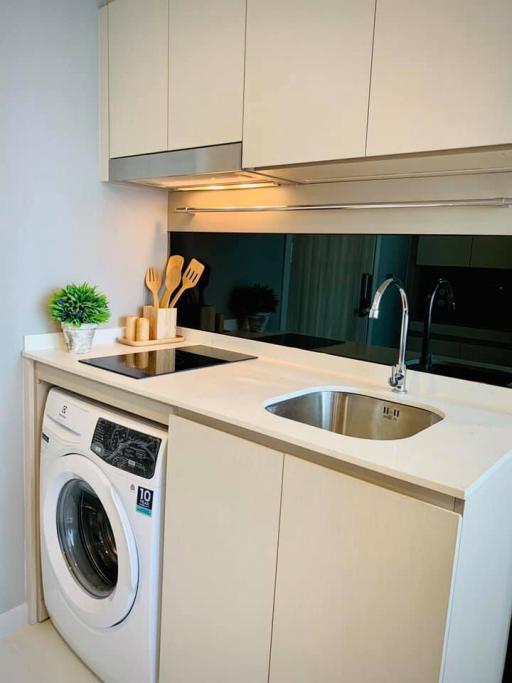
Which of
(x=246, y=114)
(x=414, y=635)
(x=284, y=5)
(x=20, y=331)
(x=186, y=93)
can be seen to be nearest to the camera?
(x=414, y=635)

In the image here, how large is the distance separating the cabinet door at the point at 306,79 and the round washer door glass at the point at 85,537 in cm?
131

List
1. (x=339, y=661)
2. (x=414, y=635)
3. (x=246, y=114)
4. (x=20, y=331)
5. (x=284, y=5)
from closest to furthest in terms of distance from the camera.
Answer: (x=414, y=635) → (x=339, y=661) → (x=284, y=5) → (x=246, y=114) → (x=20, y=331)

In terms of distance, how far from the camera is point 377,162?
1.53 metres

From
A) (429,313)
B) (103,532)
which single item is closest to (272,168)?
(429,313)

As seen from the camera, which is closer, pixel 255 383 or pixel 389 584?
pixel 389 584

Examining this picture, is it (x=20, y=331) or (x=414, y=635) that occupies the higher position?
(x=20, y=331)

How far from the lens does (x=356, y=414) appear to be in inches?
67.5

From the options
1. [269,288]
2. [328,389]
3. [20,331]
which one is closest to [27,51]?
[20,331]

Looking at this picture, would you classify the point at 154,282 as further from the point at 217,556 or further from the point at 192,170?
the point at 217,556

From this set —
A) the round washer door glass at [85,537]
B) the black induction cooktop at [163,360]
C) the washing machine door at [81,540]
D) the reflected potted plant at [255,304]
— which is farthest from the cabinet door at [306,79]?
the round washer door glass at [85,537]

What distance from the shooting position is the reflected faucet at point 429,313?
5.37 feet

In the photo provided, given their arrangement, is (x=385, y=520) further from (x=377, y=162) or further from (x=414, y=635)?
(x=377, y=162)

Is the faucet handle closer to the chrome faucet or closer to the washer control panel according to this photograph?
the chrome faucet

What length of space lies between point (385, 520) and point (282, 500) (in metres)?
0.27
